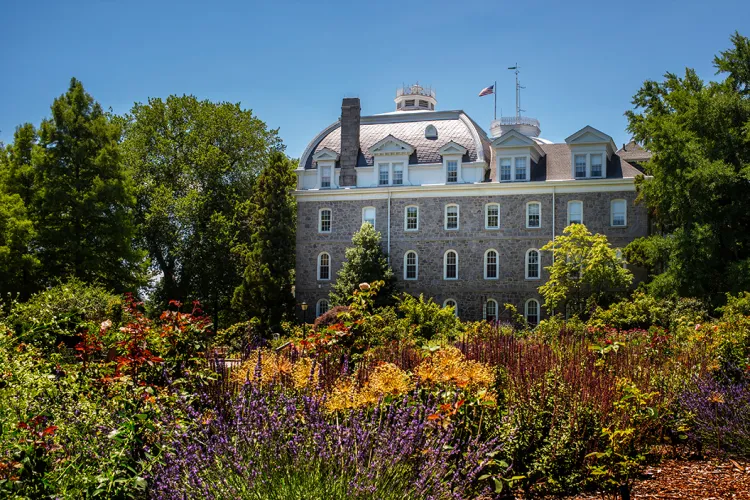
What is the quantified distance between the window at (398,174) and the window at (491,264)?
5752mm

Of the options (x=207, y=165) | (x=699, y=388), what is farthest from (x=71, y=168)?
(x=699, y=388)

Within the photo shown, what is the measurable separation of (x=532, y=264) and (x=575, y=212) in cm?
320

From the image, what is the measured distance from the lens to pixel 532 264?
39.0 m

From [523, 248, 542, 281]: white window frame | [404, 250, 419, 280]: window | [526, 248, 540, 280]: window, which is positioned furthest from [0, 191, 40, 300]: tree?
[526, 248, 540, 280]: window

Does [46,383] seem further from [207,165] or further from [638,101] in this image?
[207,165]

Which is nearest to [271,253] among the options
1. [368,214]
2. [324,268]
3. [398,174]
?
[324,268]

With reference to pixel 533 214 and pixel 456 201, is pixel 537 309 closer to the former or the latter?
pixel 533 214

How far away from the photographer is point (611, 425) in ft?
23.6

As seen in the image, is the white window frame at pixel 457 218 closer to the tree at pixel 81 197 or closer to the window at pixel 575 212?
the window at pixel 575 212

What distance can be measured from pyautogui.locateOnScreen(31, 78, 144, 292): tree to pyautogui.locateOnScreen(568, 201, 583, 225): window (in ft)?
66.2

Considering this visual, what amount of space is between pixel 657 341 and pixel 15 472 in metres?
9.27

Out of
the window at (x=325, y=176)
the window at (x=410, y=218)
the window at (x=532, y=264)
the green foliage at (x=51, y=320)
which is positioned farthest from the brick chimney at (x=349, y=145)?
the green foliage at (x=51, y=320)

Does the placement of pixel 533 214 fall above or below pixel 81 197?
below

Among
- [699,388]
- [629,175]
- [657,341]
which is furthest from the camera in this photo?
[629,175]
